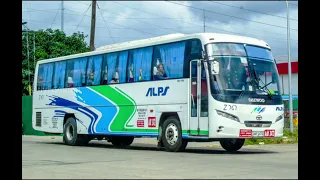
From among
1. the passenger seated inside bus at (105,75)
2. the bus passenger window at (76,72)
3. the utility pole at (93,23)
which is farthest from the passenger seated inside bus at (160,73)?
the utility pole at (93,23)

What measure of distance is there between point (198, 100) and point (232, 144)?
110 inches

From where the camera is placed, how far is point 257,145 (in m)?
22.3

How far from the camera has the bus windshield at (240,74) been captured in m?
16.5

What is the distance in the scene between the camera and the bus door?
1666 cm

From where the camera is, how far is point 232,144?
62.2 feet

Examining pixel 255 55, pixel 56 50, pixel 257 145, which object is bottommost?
pixel 257 145

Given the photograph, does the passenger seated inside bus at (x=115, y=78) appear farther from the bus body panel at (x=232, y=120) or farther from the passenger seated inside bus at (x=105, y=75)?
the bus body panel at (x=232, y=120)

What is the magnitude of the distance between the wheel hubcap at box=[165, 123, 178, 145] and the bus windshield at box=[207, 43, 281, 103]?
204cm

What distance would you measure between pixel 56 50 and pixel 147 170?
1418 inches

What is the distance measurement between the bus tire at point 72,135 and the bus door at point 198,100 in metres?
6.94
